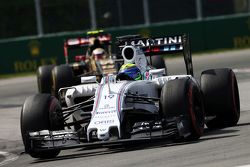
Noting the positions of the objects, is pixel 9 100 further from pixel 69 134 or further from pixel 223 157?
pixel 223 157

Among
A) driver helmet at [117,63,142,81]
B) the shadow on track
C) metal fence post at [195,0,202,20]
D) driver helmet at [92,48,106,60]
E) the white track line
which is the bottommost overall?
the white track line

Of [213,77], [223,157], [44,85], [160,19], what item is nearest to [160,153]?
[223,157]

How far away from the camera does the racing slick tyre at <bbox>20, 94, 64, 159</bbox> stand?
11.7 meters

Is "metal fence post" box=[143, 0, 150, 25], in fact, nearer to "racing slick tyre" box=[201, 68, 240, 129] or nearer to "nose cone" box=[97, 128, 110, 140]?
"racing slick tyre" box=[201, 68, 240, 129]

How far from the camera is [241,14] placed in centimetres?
3266

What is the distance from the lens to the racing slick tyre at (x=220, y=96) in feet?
42.1

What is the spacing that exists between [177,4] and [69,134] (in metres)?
21.8

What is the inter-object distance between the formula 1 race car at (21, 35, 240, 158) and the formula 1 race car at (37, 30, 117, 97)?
6499mm

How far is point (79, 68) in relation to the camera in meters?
21.9

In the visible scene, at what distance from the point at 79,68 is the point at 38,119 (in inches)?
398

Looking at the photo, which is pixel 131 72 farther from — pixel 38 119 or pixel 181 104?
pixel 38 119

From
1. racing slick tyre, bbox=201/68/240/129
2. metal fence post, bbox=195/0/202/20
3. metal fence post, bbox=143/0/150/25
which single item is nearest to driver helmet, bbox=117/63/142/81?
racing slick tyre, bbox=201/68/240/129

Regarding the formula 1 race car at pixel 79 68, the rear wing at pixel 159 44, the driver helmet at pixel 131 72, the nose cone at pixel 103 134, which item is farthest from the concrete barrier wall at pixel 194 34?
the nose cone at pixel 103 134

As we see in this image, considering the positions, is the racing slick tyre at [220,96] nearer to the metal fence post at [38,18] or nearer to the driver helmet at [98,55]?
the driver helmet at [98,55]
